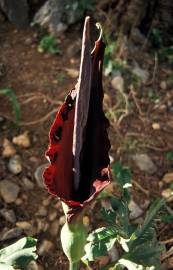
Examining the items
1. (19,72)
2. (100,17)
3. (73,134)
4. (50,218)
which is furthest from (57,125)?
(100,17)

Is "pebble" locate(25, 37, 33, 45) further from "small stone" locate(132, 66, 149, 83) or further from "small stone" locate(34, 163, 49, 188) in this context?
"small stone" locate(34, 163, 49, 188)

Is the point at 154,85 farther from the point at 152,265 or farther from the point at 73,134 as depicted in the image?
the point at 73,134

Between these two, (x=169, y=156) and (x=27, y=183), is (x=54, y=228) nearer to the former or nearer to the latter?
(x=27, y=183)

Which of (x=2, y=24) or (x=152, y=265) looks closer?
(x=152, y=265)

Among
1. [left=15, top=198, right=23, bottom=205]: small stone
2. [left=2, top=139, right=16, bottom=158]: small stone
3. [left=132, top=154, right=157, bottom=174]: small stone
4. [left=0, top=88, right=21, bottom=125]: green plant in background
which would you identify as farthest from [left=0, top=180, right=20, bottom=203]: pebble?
[left=132, top=154, right=157, bottom=174]: small stone

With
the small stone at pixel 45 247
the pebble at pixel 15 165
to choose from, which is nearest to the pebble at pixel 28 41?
the pebble at pixel 15 165

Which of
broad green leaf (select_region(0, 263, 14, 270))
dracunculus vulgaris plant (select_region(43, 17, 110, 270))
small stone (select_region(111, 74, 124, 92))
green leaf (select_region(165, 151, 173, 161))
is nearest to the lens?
dracunculus vulgaris plant (select_region(43, 17, 110, 270))

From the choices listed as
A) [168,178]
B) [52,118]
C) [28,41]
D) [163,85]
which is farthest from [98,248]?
[28,41]
